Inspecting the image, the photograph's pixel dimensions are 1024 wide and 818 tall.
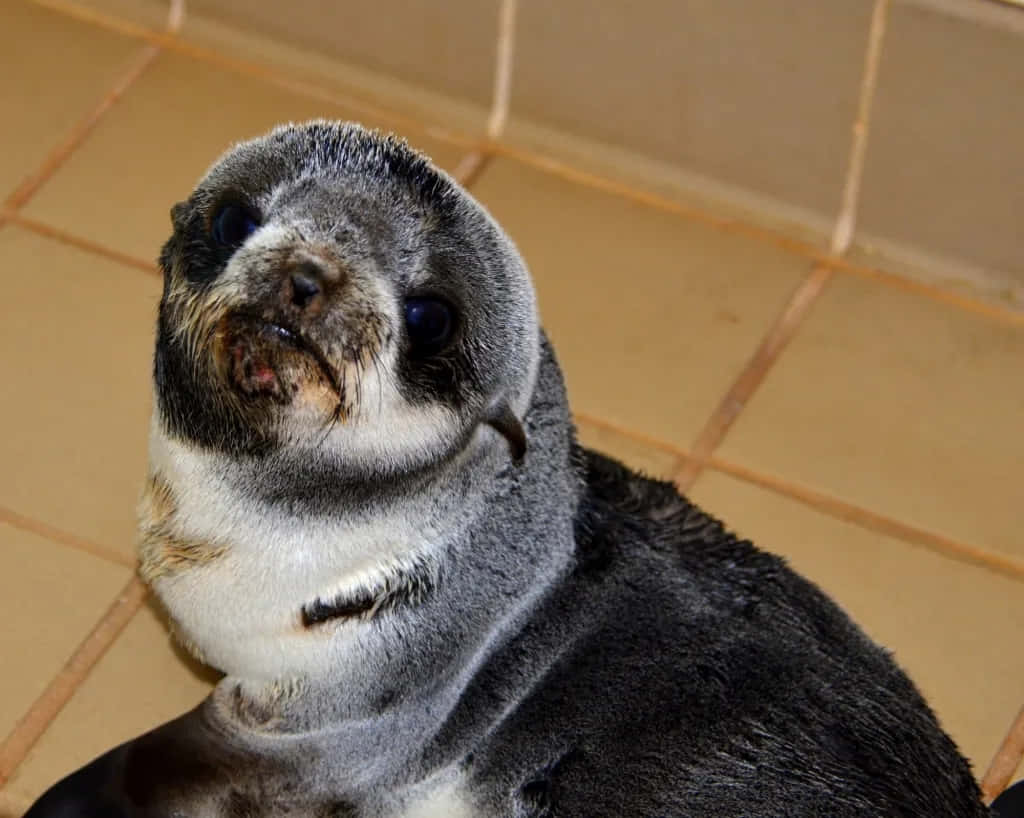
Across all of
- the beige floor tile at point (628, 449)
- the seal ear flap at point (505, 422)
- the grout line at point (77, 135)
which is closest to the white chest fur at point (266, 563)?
the seal ear flap at point (505, 422)

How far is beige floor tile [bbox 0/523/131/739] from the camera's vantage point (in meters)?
2.56

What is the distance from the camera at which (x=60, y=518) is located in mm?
2742

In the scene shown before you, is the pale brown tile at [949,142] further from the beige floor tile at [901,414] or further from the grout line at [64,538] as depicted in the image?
the grout line at [64,538]

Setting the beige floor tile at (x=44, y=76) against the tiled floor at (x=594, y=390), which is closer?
the tiled floor at (x=594, y=390)

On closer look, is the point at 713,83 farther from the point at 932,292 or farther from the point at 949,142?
the point at 932,292

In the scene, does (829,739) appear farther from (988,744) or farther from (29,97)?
(29,97)

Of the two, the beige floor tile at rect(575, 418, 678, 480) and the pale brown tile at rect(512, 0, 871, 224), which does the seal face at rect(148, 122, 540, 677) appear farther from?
the pale brown tile at rect(512, 0, 871, 224)

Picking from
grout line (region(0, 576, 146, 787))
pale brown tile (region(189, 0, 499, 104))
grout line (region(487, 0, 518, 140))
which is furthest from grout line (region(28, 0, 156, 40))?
grout line (region(0, 576, 146, 787))

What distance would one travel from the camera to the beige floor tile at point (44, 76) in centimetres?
327

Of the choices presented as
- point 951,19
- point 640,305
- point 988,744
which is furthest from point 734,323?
point 988,744

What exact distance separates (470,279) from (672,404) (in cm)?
107

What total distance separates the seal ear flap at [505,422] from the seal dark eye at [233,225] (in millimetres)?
335

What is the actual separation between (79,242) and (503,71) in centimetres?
85

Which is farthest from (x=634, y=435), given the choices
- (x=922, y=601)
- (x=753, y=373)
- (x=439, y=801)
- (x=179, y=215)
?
(x=179, y=215)
